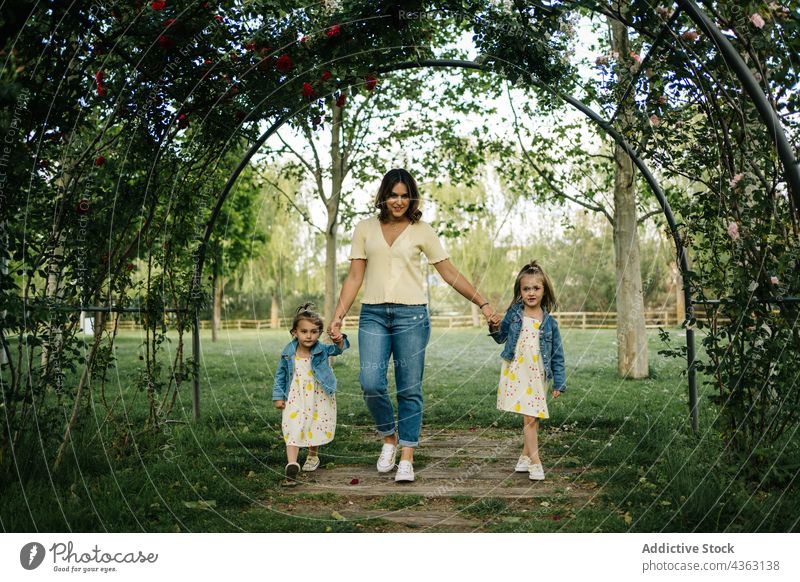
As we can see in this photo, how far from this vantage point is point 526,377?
4.59 metres

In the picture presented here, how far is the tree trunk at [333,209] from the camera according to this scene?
10227 mm

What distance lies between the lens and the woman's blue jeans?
14.2ft

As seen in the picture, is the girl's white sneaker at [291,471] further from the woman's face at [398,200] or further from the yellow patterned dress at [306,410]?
→ the woman's face at [398,200]

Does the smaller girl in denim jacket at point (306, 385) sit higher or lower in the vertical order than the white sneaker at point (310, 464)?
higher

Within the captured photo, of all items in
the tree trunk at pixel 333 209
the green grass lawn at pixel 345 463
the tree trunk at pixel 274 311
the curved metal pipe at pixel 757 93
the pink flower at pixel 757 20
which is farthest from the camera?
the tree trunk at pixel 274 311

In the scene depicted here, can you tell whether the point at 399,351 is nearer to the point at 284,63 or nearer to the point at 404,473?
the point at 404,473

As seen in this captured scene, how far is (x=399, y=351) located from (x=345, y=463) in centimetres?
115

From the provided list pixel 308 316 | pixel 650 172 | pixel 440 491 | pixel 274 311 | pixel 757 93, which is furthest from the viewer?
pixel 274 311

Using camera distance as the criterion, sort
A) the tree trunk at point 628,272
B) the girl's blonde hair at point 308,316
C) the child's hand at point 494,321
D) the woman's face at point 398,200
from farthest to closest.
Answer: the tree trunk at point 628,272
the girl's blonde hair at point 308,316
the child's hand at point 494,321
the woman's face at point 398,200

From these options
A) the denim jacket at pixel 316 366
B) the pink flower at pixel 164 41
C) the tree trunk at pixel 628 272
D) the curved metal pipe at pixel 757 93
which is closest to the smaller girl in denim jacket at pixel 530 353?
the denim jacket at pixel 316 366

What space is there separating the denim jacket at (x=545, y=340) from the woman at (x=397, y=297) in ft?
0.49

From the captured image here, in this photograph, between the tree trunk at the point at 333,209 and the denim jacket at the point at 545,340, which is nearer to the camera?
the denim jacket at the point at 545,340

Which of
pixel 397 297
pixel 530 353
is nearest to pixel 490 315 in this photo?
pixel 530 353

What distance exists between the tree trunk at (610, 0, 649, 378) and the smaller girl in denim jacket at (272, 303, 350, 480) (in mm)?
5415
